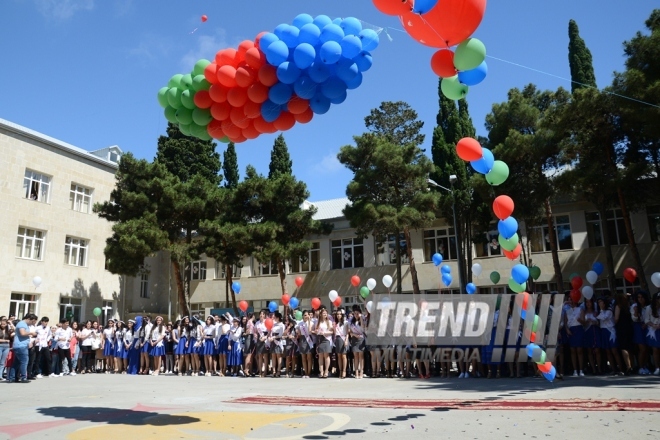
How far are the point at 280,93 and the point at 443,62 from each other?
2201mm

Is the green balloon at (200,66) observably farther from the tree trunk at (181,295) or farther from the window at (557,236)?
the window at (557,236)

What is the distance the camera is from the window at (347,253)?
1206 inches

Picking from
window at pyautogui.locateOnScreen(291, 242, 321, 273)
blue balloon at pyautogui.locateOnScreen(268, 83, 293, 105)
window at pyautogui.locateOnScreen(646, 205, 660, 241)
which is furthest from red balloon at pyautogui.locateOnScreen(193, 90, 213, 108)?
window at pyautogui.locateOnScreen(291, 242, 321, 273)

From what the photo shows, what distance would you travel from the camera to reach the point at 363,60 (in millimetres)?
7066

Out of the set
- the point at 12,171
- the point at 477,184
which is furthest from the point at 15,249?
the point at 477,184

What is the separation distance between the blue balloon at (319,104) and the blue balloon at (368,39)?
0.90 meters

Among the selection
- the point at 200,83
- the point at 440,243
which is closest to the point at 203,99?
the point at 200,83

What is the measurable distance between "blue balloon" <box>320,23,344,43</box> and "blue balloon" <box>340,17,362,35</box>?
138 millimetres

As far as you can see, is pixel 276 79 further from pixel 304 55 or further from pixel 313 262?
pixel 313 262

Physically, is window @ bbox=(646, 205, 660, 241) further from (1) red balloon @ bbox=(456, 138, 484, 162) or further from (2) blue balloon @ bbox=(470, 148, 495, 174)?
(1) red balloon @ bbox=(456, 138, 484, 162)

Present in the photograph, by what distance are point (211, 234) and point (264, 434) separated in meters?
20.8

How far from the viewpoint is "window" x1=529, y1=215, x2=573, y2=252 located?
25872 millimetres

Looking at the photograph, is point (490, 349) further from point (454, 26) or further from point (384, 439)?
point (454, 26)

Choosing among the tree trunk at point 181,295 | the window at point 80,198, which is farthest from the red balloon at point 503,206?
the window at point 80,198
